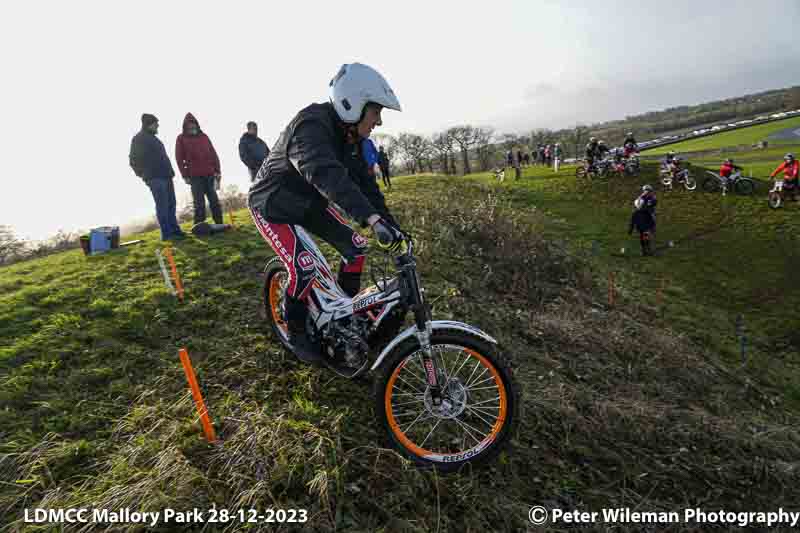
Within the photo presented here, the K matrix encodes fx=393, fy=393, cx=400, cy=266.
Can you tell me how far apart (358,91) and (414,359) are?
2.29 meters

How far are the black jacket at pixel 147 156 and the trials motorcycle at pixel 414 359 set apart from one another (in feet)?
25.8

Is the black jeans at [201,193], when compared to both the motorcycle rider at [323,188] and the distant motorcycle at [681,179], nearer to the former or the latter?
the motorcycle rider at [323,188]

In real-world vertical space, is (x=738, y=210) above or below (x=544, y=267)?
below

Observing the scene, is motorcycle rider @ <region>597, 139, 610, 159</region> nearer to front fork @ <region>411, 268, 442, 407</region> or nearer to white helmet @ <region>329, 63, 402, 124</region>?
white helmet @ <region>329, 63, 402, 124</region>

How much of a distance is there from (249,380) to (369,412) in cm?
A: 143

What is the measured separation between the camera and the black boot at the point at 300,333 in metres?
3.80

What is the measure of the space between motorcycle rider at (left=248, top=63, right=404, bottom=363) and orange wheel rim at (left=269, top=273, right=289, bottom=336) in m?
0.86

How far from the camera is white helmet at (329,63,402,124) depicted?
3.17m

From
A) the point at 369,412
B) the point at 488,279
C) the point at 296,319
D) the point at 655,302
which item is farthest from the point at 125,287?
the point at 655,302

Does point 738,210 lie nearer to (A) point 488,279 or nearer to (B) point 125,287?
(A) point 488,279

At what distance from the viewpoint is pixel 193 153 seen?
10109 mm

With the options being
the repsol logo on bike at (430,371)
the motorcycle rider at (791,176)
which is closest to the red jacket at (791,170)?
the motorcycle rider at (791,176)

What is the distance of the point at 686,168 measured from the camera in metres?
26.7

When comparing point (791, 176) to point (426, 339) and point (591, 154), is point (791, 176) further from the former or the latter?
point (426, 339)
